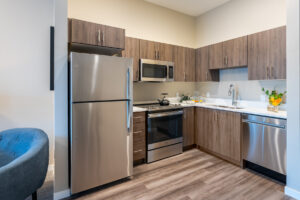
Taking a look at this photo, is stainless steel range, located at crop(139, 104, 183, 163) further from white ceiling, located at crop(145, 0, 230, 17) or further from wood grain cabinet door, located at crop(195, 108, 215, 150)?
white ceiling, located at crop(145, 0, 230, 17)

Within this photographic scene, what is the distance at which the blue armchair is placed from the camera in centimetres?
103

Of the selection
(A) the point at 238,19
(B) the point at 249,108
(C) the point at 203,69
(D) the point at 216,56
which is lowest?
(B) the point at 249,108

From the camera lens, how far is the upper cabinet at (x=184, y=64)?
11.5ft

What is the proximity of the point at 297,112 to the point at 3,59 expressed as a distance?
12.7ft

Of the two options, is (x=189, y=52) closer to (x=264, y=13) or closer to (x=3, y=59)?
(x=264, y=13)

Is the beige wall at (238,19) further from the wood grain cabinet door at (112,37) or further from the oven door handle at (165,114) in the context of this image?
the wood grain cabinet door at (112,37)

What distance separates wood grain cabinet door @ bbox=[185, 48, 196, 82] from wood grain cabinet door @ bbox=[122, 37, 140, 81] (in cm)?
124

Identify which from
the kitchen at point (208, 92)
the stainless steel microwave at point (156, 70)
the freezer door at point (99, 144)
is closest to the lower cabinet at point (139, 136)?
the kitchen at point (208, 92)

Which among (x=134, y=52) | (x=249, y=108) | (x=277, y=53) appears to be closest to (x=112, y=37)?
(x=134, y=52)

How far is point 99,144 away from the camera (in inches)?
79.3

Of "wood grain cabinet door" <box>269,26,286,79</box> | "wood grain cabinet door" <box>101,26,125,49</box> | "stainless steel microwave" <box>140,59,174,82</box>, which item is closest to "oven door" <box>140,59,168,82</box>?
"stainless steel microwave" <box>140,59,174,82</box>

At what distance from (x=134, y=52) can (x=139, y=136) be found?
151cm

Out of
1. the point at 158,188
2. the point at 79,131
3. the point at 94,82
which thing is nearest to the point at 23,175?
the point at 79,131

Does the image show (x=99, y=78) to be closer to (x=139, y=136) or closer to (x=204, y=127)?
(x=139, y=136)
